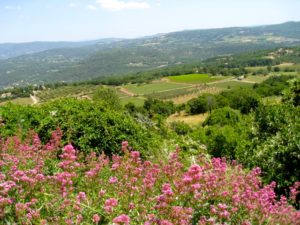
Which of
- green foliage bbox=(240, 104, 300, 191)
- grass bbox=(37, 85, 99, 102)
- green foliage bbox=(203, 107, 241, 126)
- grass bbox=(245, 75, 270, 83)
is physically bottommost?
grass bbox=(37, 85, 99, 102)

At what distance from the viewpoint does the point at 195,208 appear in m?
3.78

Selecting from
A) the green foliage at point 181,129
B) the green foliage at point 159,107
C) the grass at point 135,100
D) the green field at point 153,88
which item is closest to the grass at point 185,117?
the green foliage at point 159,107

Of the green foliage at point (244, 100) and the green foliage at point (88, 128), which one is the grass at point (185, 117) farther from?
the green foliage at point (88, 128)

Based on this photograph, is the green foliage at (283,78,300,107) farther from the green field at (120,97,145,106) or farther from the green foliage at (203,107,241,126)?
the green field at (120,97,145,106)

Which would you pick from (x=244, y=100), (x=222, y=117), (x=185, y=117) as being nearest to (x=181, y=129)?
(x=222, y=117)

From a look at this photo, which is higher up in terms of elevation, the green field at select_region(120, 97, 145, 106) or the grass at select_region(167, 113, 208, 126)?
the green field at select_region(120, 97, 145, 106)

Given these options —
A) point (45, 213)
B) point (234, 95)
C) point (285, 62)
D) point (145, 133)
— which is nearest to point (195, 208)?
point (45, 213)

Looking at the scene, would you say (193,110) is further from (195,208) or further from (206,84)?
(195,208)

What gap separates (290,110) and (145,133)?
533 cm

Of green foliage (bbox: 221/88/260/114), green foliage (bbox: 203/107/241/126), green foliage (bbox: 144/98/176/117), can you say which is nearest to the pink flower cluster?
green foliage (bbox: 203/107/241/126)

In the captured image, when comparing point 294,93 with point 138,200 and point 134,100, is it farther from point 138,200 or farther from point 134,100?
point 134,100

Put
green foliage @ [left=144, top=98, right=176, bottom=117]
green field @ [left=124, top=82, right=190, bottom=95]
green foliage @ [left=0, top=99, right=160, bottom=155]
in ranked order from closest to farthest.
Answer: green foliage @ [left=0, top=99, right=160, bottom=155] < green foliage @ [left=144, top=98, right=176, bottom=117] < green field @ [left=124, top=82, right=190, bottom=95]

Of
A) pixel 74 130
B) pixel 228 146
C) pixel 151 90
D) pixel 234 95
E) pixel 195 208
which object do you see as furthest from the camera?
pixel 151 90

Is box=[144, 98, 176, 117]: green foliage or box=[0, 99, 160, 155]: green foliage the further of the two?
box=[144, 98, 176, 117]: green foliage
